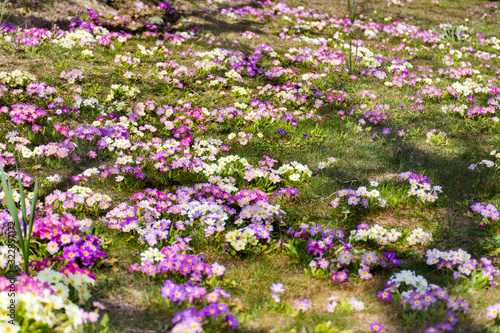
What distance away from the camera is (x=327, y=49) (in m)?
8.71

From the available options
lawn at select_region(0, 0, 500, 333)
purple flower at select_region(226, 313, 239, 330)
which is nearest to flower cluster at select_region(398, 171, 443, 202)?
lawn at select_region(0, 0, 500, 333)

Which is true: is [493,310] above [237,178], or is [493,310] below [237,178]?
above

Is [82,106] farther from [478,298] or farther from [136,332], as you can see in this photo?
[478,298]

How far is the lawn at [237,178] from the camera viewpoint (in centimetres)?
288

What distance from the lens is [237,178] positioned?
466cm

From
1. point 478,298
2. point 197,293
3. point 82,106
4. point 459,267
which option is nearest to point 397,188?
point 459,267

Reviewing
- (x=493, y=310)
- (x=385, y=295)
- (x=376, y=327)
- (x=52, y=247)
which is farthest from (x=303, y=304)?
(x=52, y=247)

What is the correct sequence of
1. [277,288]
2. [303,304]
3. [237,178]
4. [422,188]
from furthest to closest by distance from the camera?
[237,178]
[422,188]
[277,288]
[303,304]

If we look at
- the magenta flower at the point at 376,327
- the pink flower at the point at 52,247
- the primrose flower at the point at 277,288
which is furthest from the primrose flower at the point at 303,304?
the pink flower at the point at 52,247

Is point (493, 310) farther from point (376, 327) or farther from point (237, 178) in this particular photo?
point (237, 178)

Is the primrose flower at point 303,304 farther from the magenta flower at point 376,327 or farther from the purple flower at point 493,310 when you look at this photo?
the purple flower at point 493,310

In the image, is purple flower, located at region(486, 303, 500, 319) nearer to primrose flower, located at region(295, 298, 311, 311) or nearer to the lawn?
the lawn

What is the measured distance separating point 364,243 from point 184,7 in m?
8.43

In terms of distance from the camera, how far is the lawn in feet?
9.46
